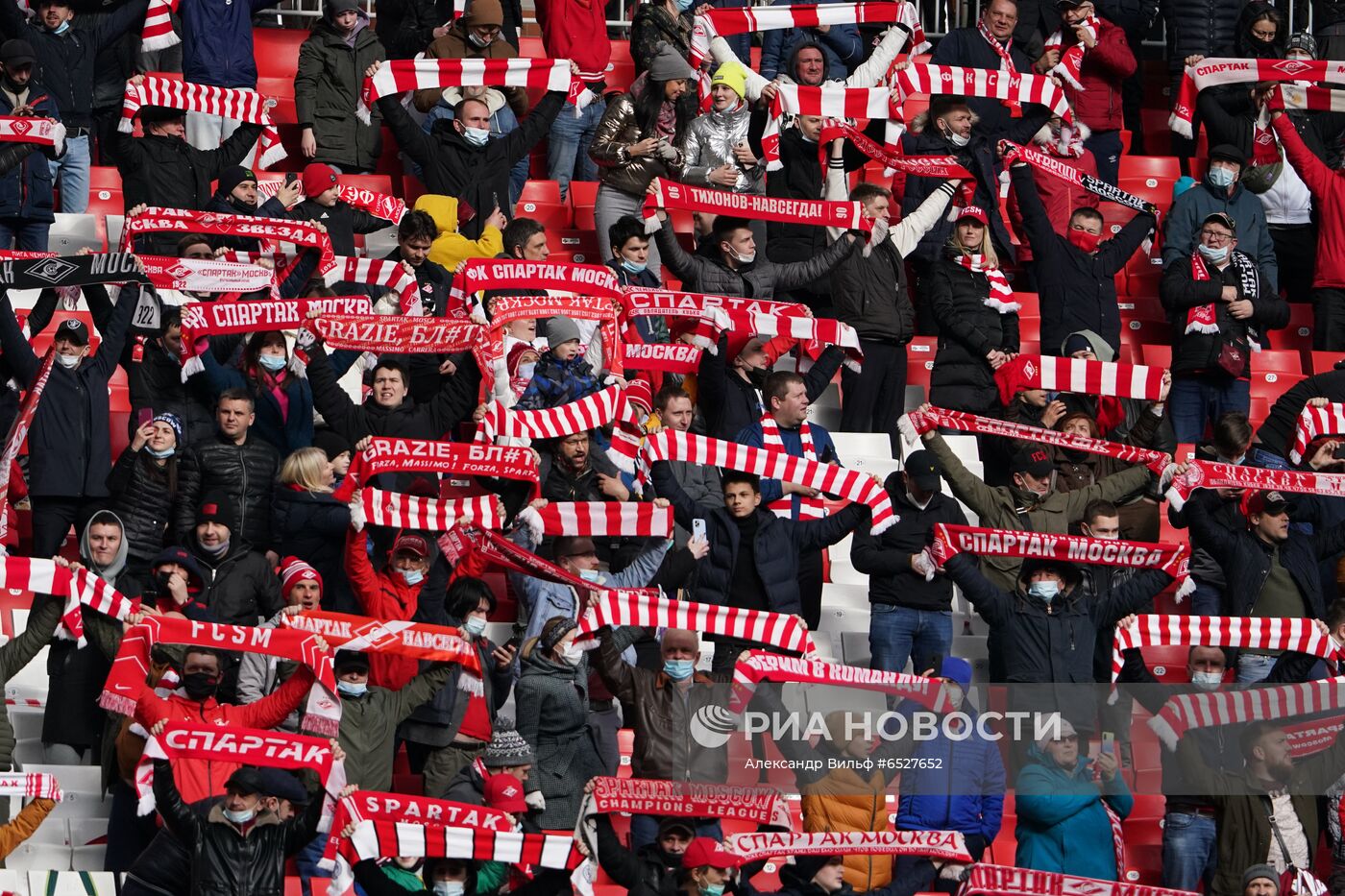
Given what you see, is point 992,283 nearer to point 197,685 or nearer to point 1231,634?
point 1231,634

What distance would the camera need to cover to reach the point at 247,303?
14656 millimetres

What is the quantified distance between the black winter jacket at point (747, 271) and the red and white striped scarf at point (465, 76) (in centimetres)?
123

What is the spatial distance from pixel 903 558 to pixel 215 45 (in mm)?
5438

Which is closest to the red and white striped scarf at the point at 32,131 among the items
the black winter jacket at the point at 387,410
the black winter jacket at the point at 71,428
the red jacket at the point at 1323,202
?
the black winter jacket at the point at 71,428

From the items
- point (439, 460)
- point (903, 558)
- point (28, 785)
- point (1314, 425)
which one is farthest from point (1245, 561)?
point (28, 785)

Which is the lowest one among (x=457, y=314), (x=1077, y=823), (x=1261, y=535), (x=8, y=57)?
(x=1077, y=823)

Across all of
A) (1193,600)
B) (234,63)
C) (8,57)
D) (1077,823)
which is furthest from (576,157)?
(1077,823)

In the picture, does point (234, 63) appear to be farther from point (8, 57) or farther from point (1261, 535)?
point (1261, 535)

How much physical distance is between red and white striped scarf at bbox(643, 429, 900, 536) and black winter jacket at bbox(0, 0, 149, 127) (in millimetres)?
4326

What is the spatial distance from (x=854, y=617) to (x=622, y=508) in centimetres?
163

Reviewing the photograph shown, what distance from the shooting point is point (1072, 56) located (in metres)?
18.5

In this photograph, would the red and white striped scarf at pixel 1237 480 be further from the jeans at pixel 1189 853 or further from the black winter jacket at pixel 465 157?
the black winter jacket at pixel 465 157

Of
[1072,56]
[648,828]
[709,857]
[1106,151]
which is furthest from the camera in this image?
[1106,151]

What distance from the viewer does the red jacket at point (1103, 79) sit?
18.7 m
